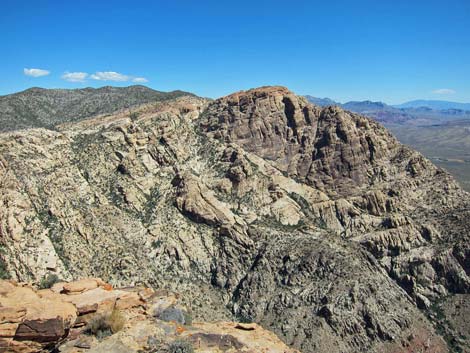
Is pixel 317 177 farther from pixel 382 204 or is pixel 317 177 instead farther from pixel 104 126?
pixel 104 126

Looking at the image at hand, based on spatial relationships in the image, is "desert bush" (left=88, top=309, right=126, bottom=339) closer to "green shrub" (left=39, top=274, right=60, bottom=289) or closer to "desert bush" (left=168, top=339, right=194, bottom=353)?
"desert bush" (left=168, top=339, right=194, bottom=353)

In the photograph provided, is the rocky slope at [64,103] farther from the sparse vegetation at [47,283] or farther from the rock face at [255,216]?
the sparse vegetation at [47,283]

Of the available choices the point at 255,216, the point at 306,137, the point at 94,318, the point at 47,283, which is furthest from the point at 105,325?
the point at 306,137

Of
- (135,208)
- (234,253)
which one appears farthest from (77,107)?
(234,253)

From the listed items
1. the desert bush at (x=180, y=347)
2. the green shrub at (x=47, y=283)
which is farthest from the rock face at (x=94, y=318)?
the green shrub at (x=47, y=283)

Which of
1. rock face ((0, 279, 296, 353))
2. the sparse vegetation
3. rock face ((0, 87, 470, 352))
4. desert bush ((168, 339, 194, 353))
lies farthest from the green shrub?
desert bush ((168, 339, 194, 353))
